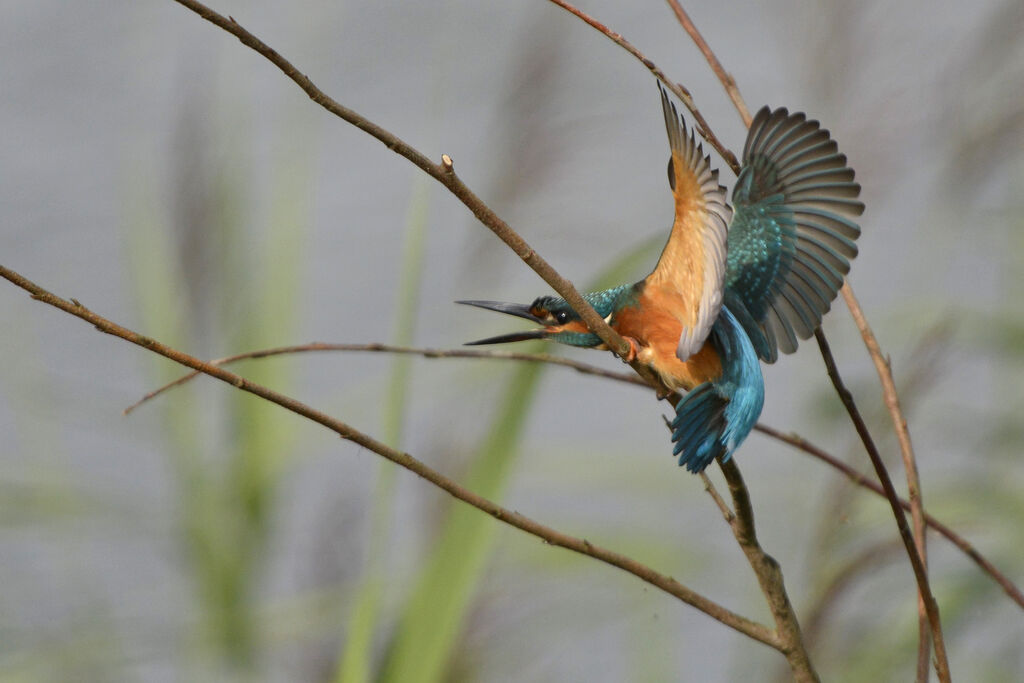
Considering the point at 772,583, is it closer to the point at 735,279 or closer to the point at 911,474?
the point at 911,474

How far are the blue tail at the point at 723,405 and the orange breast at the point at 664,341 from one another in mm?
23

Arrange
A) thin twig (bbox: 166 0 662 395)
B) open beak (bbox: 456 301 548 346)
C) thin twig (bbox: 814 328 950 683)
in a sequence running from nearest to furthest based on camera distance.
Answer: thin twig (bbox: 166 0 662 395)
thin twig (bbox: 814 328 950 683)
open beak (bbox: 456 301 548 346)

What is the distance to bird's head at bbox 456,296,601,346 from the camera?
40.4 inches

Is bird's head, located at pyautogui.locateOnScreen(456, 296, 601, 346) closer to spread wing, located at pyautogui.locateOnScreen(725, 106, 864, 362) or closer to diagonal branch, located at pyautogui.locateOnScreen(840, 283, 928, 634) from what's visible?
spread wing, located at pyautogui.locateOnScreen(725, 106, 864, 362)

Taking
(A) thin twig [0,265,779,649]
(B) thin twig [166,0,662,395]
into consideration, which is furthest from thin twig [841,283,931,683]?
(B) thin twig [166,0,662,395]

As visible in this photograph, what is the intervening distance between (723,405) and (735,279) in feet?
0.41

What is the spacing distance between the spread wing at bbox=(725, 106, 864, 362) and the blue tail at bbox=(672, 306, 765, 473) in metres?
0.03

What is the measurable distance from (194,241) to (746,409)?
85 centimetres

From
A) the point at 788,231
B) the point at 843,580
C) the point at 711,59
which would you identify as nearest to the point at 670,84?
the point at 711,59

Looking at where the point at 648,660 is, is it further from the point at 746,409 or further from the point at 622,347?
the point at 622,347

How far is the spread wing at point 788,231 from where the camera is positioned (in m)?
0.91

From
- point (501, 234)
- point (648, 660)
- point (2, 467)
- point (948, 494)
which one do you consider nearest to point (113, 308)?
point (2, 467)

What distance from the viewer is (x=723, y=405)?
940mm

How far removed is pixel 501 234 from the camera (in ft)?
2.07
